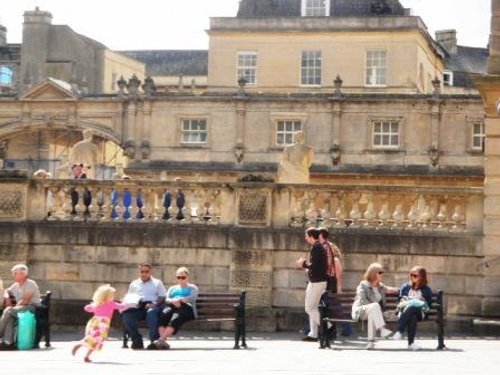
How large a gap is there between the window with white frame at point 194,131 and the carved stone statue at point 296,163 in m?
34.5

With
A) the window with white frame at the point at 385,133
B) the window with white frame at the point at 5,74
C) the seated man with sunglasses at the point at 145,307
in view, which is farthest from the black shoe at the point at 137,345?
the window with white frame at the point at 5,74

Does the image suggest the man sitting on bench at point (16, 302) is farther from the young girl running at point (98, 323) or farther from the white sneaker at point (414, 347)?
the white sneaker at point (414, 347)

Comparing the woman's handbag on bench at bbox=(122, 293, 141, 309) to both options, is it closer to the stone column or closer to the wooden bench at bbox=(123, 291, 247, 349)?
the wooden bench at bbox=(123, 291, 247, 349)

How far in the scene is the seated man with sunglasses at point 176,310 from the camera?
64.2 feet

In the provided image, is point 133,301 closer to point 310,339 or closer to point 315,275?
point 315,275

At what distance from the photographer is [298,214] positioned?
22609mm

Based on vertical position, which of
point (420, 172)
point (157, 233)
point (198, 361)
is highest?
point (420, 172)

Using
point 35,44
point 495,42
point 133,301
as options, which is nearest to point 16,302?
point 133,301

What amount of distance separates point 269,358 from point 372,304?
235 cm

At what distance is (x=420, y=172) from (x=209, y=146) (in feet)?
29.8

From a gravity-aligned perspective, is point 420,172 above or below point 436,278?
above

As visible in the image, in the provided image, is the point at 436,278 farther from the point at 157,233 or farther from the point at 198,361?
the point at 198,361

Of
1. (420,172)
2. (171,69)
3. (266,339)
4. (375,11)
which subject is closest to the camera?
(266,339)

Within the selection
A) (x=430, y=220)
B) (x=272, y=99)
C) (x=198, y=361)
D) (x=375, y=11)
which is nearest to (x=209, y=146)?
(x=272, y=99)
